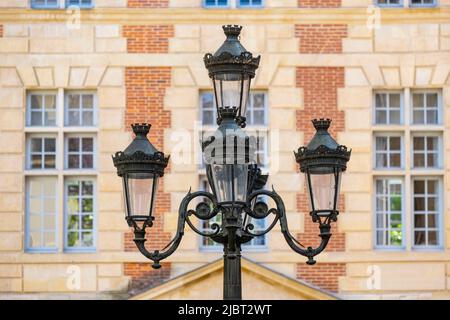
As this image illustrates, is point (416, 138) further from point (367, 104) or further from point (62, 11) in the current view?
point (62, 11)

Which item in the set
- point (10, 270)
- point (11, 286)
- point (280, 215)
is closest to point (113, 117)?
point (10, 270)

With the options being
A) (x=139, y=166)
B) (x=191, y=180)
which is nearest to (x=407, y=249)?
(x=191, y=180)

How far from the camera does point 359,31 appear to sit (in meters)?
17.5

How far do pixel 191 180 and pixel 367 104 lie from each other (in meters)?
2.26

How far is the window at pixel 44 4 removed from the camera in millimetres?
17609

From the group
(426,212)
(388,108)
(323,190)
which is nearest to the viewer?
(323,190)

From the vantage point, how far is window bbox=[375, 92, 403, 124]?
1739cm

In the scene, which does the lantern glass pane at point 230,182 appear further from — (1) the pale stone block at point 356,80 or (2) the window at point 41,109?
(2) the window at point 41,109

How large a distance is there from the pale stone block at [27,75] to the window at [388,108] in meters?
4.06

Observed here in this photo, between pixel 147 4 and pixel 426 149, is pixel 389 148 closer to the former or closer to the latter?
pixel 426 149

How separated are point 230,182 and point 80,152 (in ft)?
24.3

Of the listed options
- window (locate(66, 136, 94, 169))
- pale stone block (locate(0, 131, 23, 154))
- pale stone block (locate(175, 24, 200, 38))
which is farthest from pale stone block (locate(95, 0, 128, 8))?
pale stone block (locate(0, 131, 23, 154))
